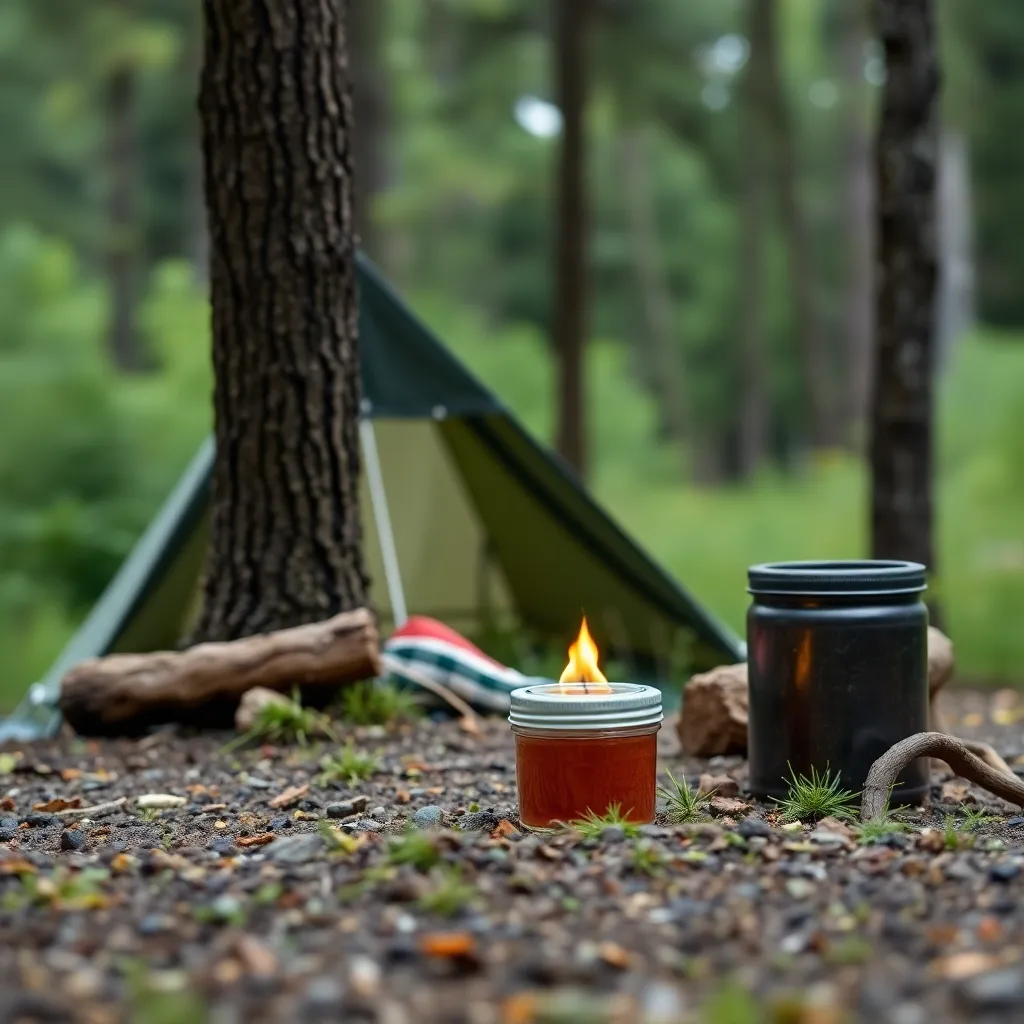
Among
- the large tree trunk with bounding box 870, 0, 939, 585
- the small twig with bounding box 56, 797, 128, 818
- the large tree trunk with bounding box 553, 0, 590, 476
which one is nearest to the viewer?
the small twig with bounding box 56, 797, 128, 818

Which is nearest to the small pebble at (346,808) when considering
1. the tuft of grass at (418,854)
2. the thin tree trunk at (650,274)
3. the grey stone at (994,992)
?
the tuft of grass at (418,854)

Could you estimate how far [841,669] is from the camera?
3.72 m

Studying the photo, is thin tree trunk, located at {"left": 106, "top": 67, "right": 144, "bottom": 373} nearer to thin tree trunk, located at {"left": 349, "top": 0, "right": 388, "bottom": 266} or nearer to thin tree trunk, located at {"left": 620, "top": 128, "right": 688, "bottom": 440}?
thin tree trunk, located at {"left": 349, "top": 0, "right": 388, "bottom": 266}

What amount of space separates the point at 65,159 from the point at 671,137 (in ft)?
49.5

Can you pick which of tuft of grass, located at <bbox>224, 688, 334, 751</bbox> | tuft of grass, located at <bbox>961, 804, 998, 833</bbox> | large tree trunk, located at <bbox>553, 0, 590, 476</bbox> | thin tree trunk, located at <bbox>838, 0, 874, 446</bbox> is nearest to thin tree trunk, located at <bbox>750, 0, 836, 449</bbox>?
thin tree trunk, located at <bbox>838, 0, 874, 446</bbox>

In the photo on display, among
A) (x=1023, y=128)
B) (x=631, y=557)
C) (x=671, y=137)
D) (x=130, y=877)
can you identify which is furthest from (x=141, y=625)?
(x=1023, y=128)

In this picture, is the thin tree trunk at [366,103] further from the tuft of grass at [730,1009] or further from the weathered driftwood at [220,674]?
the tuft of grass at [730,1009]

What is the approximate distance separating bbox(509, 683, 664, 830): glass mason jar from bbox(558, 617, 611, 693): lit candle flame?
0.06 metres

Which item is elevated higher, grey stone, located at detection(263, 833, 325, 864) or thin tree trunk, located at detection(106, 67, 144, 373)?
thin tree trunk, located at detection(106, 67, 144, 373)

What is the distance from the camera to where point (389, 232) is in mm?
18781

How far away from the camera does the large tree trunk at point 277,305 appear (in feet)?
17.5

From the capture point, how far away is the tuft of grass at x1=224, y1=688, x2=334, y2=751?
4871 mm

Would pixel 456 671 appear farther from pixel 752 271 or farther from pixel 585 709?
Answer: pixel 752 271

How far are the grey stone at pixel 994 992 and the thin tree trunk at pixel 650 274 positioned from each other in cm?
2349
